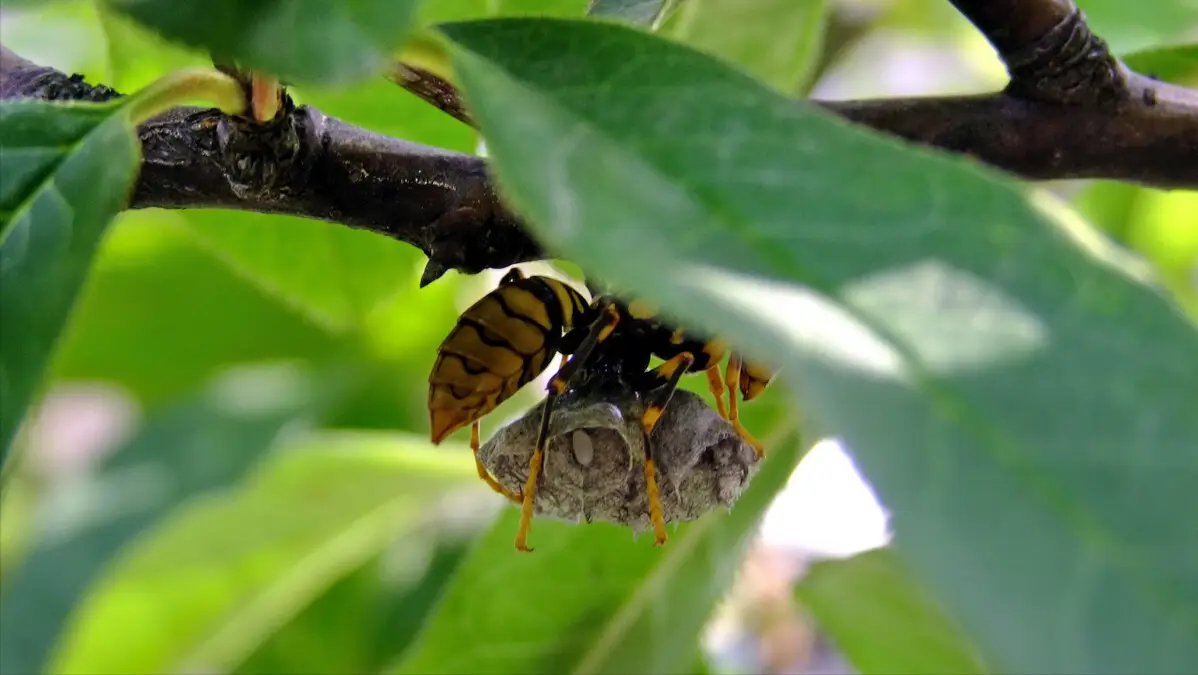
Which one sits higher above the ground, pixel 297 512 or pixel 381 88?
pixel 381 88

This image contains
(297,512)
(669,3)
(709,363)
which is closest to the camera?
(669,3)

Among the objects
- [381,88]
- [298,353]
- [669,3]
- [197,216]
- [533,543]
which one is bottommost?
[298,353]

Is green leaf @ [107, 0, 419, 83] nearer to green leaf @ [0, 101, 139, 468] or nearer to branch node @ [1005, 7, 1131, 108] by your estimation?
green leaf @ [0, 101, 139, 468]

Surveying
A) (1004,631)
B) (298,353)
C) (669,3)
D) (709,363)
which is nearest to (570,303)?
(709,363)

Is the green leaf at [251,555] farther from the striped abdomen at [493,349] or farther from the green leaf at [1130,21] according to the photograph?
the green leaf at [1130,21]

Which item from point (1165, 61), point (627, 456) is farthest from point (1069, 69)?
point (627, 456)

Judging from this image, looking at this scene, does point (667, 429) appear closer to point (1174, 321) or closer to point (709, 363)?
point (709, 363)

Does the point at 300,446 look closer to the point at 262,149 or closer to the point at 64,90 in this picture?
the point at 64,90
